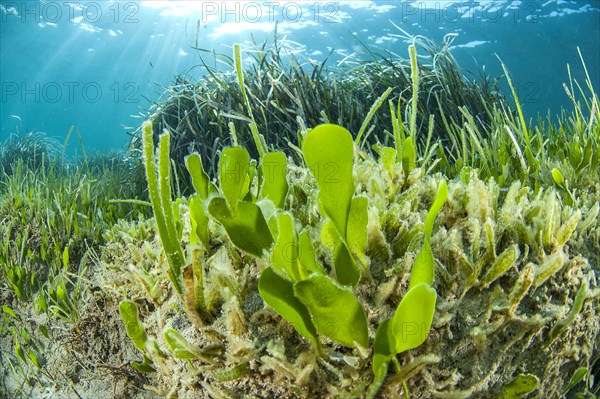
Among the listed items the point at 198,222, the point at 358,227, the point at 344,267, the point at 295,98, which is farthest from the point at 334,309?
the point at 295,98

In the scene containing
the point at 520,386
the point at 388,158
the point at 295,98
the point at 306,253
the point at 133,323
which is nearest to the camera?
the point at 306,253

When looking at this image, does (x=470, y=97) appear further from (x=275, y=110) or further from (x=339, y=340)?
(x=339, y=340)

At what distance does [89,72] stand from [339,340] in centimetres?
5670

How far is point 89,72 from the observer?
49.2 m

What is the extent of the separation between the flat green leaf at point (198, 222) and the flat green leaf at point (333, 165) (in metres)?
0.50

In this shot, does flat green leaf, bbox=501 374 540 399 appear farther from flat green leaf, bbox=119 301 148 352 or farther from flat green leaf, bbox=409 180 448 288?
flat green leaf, bbox=119 301 148 352

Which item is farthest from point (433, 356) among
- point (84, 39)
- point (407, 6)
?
point (84, 39)

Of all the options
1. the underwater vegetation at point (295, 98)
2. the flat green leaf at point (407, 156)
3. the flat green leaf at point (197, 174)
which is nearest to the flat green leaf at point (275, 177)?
the flat green leaf at point (197, 174)

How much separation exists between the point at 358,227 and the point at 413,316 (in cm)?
30

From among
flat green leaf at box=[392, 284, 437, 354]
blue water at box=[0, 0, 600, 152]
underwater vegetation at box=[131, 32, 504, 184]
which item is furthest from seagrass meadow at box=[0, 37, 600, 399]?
blue water at box=[0, 0, 600, 152]

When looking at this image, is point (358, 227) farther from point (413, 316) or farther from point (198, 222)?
point (198, 222)

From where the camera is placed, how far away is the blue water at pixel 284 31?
2788 cm

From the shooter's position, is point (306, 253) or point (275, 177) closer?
point (306, 253)

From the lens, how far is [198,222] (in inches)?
54.6
